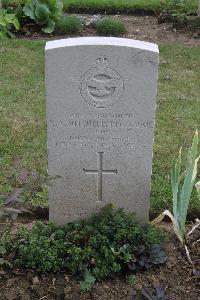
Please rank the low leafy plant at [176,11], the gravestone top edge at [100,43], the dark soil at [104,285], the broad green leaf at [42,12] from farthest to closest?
1. the low leafy plant at [176,11]
2. the broad green leaf at [42,12]
3. the dark soil at [104,285]
4. the gravestone top edge at [100,43]

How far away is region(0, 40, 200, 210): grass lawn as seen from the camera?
213 inches

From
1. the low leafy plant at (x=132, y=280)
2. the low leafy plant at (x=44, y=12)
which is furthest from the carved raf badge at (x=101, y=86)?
the low leafy plant at (x=44, y=12)

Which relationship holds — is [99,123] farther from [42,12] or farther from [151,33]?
[151,33]

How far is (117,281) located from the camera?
13.2 feet

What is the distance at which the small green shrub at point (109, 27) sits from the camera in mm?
8820

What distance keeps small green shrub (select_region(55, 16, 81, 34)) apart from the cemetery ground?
22 cm

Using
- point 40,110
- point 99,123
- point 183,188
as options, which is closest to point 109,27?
point 40,110

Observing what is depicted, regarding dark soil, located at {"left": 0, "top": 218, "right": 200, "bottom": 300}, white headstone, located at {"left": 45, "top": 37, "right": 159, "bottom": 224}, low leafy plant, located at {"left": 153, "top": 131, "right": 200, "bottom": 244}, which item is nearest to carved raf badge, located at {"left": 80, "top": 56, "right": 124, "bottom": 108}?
white headstone, located at {"left": 45, "top": 37, "right": 159, "bottom": 224}

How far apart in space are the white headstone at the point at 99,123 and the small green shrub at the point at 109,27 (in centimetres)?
502

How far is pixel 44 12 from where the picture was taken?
28.4ft

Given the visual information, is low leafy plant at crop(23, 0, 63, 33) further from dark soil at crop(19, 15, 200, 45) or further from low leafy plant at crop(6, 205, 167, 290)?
low leafy plant at crop(6, 205, 167, 290)

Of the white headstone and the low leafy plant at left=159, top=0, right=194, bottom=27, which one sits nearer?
the white headstone

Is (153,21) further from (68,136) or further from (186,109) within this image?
(68,136)

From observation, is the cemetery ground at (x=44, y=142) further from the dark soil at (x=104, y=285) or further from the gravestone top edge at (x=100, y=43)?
the gravestone top edge at (x=100, y=43)
